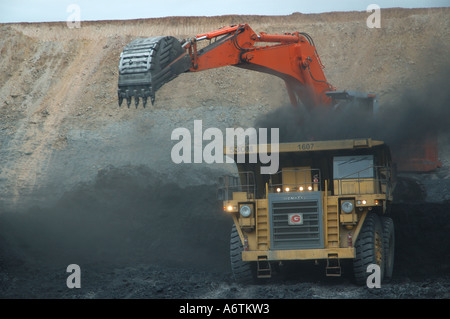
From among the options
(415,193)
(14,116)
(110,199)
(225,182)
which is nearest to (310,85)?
(225,182)

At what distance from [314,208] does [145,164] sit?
1713 centimetres

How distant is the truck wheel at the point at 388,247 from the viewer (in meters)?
16.5

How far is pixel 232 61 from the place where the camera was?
16703 mm

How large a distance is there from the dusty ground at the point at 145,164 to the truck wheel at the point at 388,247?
472 millimetres

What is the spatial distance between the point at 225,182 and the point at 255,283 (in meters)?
2.44

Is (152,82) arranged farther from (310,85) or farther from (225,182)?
(310,85)
